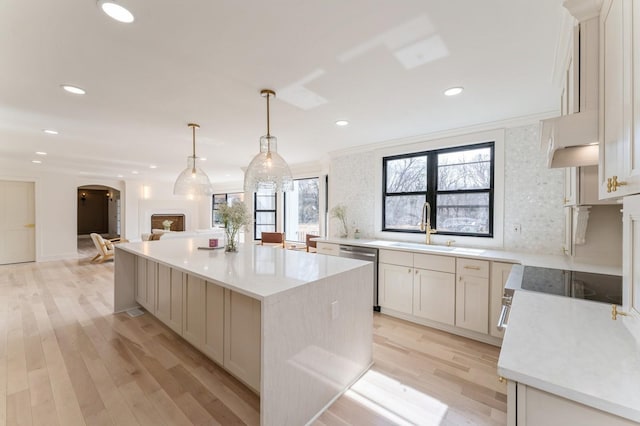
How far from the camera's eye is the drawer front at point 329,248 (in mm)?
3984

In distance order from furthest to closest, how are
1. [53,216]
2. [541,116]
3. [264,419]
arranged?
[53,216], [541,116], [264,419]

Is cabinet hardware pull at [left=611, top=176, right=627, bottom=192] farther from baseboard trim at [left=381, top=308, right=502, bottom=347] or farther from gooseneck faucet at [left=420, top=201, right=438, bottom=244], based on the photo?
gooseneck faucet at [left=420, top=201, right=438, bottom=244]

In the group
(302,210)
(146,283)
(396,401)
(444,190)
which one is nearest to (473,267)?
(444,190)

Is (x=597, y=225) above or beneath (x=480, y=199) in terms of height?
beneath

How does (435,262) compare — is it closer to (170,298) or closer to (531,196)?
(531,196)

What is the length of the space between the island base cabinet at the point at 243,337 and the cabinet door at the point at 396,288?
2.04 meters

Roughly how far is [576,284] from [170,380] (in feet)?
9.91

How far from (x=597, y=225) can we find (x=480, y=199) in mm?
1286

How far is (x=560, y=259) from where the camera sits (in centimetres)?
262

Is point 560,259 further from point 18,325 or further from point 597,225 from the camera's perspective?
point 18,325

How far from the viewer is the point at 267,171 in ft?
8.00

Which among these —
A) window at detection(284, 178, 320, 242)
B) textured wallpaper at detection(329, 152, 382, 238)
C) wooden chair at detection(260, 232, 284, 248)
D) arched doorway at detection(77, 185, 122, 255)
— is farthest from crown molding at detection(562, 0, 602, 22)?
arched doorway at detection(77, 185, 122, 255)

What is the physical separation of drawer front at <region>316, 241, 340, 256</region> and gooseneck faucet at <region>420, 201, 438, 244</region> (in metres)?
1.24

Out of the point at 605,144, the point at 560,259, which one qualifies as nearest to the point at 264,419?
the point at 605,144
